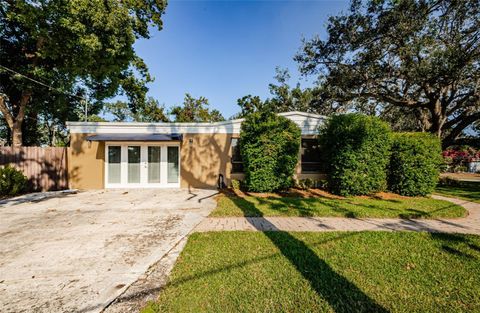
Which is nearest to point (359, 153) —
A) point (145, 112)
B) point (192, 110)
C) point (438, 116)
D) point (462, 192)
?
point (462, 192)

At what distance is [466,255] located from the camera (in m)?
3.29

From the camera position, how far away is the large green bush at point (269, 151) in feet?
26.3

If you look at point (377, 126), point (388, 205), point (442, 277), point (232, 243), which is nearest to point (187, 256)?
point (232, 243)

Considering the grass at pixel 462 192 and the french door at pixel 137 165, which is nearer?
the grass at pixel 462 192

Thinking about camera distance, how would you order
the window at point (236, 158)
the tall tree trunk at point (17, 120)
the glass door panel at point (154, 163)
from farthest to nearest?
the tall tree trunk at point (17, 120) < the window at point (236, 158) < the glass door panel at point (154, 163)

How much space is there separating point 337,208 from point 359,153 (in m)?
2.85

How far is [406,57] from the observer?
9734 mm

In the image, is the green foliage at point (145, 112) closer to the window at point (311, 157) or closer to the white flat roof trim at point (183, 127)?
the white flat roof trim at point (183, 127)

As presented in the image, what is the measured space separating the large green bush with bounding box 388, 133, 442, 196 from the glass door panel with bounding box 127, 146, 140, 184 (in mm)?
11437

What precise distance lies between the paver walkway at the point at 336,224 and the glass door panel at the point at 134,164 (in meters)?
6.34

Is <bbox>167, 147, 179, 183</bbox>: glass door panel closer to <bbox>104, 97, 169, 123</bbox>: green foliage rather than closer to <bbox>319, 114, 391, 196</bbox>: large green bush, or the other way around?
<bbox>319, 114, 391, 196</bbox>: large green bush

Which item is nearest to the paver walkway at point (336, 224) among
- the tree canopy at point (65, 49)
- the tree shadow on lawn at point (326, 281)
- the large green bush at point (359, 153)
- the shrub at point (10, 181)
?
the tree shadow on lawn at point (326, 281)

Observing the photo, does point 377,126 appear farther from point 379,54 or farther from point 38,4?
point 38,4

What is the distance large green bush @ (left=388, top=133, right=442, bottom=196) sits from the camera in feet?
25.7
